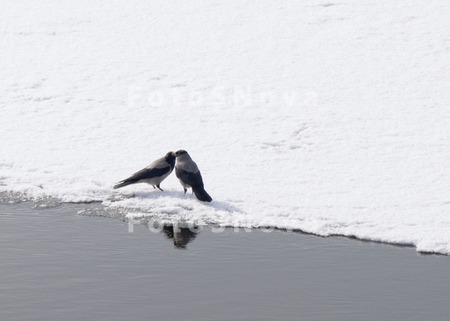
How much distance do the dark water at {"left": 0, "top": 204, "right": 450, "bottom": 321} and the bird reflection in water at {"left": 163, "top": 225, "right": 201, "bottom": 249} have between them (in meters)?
0.02

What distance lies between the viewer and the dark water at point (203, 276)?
345 inches

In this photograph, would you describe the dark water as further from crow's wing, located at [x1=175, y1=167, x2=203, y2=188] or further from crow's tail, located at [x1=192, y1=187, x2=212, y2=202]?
crow's wing, located at [x1=175, y1=167, x2=203, y2=188]

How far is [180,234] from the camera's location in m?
11.5

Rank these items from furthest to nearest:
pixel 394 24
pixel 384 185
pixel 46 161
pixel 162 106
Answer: pixel 394 24 < pixel 162 106 < pixel 46 161 < pixel 384 185

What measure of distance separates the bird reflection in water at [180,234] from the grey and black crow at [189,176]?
1089 mm

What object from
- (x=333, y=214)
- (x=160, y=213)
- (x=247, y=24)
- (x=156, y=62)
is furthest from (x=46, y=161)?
(x=247, y=24)

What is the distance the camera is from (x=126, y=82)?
20.5m

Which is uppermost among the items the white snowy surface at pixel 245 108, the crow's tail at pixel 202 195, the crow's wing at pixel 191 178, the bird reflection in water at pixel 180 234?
the white snowy surface at pixel 245 108

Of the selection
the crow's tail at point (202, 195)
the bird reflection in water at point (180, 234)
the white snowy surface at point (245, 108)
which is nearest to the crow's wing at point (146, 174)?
the white snowy surface at point (245, 108)

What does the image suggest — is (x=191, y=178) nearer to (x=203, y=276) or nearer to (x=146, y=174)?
(x=146, y=174)

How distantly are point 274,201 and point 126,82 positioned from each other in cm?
848

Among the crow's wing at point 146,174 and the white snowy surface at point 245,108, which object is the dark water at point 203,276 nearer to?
the white snowy surface at point 245,108

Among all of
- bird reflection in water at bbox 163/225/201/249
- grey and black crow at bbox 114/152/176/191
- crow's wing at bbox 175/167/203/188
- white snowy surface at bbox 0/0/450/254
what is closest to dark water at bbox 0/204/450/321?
bird reflection in water at bbox 163/225/201/249

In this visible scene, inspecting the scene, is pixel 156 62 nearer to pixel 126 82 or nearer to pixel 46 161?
pixel 126 82
